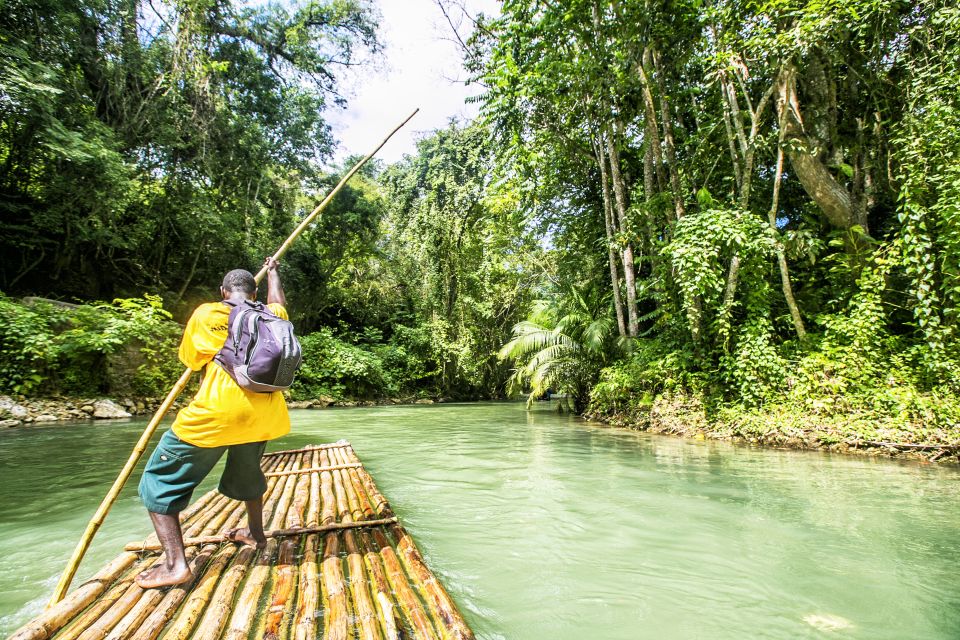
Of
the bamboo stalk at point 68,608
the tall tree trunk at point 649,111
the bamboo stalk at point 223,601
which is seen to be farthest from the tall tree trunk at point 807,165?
the bamboo stalk at point 68,608

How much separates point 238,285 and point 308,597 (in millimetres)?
1645

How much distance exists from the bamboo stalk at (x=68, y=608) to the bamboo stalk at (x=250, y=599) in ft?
1.94

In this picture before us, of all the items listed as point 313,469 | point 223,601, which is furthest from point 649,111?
point 223,601

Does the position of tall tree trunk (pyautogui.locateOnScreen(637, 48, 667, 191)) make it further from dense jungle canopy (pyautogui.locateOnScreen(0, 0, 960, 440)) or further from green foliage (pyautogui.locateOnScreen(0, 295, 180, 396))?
green foliage (pyautogui.locateOnScreen(0, 295, 180, 396))

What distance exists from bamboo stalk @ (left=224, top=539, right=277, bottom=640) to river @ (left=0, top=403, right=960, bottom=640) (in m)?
0.98

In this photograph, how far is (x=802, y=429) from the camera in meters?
6.91

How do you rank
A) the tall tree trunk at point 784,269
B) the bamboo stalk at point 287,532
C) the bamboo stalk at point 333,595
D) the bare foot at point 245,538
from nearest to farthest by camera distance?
the bamboo stalk at point 333,595 → the bamboo stalk at point 287,532 → the bare foot at point 245,538 → the tall tree trunk at point 784,269

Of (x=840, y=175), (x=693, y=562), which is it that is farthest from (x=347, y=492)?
(x=840, y=175)

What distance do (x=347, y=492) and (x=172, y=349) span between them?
10.9 meters

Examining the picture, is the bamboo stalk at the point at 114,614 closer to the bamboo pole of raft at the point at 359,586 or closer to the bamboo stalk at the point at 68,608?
the bamboo stalk at the point at 68,608

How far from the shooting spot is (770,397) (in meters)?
7.52

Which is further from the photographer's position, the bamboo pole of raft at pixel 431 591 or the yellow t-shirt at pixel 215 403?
the yellow t-shirt at pixel 215 403

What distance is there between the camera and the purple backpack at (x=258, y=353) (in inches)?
89.7

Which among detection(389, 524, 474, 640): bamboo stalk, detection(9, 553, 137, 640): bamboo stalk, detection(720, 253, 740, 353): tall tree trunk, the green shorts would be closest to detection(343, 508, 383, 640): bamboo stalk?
detection(389, 524, 474, 640): bamboo stalk
